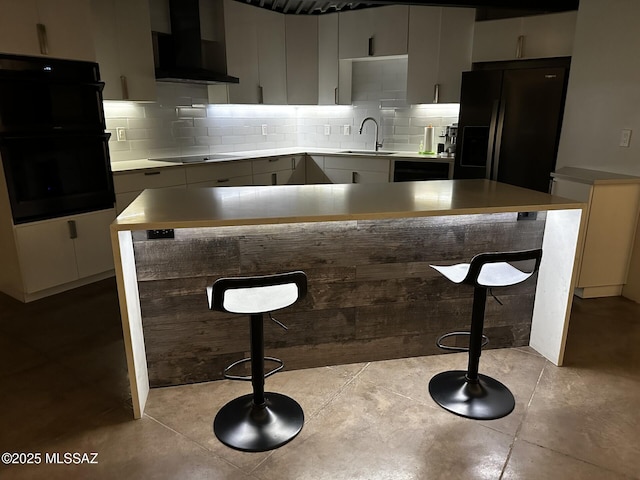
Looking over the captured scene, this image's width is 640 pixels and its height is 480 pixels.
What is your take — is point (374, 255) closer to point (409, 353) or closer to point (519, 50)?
point (409, 353)

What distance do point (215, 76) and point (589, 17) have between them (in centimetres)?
328

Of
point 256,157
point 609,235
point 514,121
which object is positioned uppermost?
point 514,121

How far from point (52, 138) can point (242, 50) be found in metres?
2.52

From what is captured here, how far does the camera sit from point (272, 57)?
5.39 meters

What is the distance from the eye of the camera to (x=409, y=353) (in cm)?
263

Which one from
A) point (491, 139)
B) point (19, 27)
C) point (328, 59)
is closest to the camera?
point (19, 27)

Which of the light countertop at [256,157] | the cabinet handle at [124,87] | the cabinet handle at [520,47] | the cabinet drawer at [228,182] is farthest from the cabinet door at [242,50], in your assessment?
the cabinet handle at [520,47]

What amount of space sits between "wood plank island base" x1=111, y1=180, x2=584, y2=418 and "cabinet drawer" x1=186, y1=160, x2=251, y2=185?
6.34ft

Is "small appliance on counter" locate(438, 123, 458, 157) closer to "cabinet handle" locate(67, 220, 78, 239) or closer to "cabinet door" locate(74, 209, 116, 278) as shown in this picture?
"cabinet door" locate(74, 209, 116, 278)

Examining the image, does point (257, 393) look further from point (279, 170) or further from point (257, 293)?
point (279, 170)

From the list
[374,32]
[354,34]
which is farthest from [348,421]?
[354,34]

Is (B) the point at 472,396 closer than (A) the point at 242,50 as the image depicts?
Yes

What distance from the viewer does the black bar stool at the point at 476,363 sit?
6.46 feet

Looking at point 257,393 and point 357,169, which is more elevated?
point 357,169
